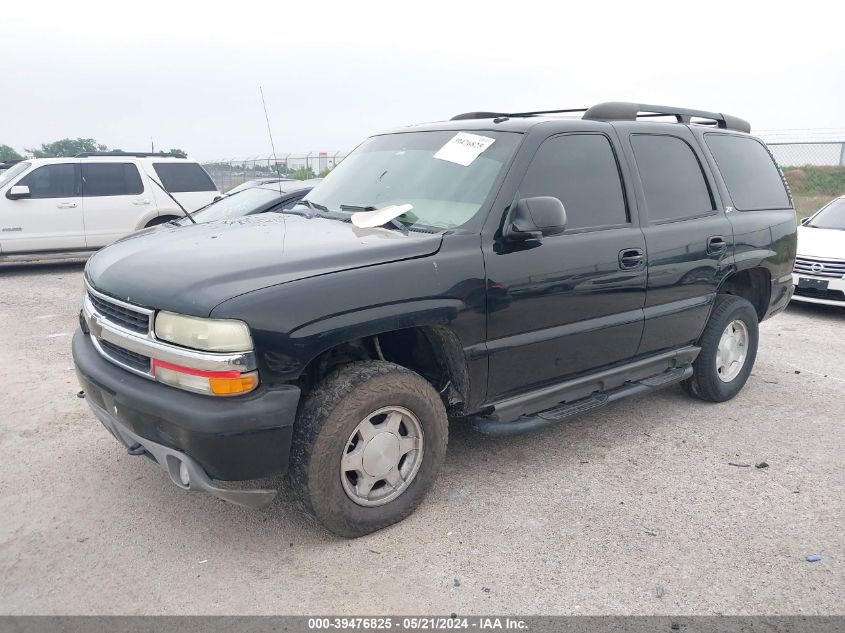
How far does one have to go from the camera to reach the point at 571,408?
3.88 m

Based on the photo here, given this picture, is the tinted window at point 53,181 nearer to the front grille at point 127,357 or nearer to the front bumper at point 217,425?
the front grille at point 127,357

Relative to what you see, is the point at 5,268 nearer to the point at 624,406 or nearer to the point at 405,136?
the point at 405,136

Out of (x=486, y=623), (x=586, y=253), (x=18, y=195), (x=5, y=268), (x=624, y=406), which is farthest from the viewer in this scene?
(x=5, y=268)

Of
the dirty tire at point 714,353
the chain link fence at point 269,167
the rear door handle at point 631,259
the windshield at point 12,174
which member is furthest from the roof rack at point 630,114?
the chain link fence at point 269,167

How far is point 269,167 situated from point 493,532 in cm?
2150

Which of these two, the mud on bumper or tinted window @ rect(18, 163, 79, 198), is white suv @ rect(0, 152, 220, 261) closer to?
tinted window @ rect(18, 163, 79, 198)

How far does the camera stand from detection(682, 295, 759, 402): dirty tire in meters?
4.79

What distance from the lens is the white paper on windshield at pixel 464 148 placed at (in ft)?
12.2

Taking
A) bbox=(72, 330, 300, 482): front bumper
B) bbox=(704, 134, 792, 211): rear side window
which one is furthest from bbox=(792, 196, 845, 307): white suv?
bbox=(72, 330, 300, 482): front bumper

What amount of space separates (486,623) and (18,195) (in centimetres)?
1036

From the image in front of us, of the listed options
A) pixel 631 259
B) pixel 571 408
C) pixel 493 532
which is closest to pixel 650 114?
pixel 631 259

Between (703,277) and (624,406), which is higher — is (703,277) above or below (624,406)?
above

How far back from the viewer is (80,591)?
280 cm

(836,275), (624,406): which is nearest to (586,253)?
(624,406)
